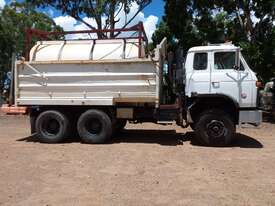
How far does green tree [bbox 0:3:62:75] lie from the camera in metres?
38.7

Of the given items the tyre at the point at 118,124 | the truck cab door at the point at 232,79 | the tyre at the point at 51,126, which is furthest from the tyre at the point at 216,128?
the tyre at the point at 51,126

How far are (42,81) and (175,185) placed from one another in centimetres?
665

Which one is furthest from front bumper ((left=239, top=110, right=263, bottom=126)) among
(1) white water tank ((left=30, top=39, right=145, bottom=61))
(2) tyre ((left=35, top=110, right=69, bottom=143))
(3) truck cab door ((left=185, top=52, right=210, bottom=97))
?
(2) tyre ((left=35, top=110, right=69, bottom=143))

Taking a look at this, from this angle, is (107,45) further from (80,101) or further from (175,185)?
(175,185)

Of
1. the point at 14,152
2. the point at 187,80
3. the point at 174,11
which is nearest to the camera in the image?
the point at 14,152

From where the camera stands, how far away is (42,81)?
1442 centimetres

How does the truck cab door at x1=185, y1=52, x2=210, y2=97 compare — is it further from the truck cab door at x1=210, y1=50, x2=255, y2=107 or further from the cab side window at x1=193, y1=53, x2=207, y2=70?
the truck cab door at x1=210, y1=50, x2=255, y2=107

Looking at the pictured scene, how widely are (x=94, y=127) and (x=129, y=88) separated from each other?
155 cm

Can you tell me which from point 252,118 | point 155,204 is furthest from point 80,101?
point 155,204

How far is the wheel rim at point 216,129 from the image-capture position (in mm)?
13648

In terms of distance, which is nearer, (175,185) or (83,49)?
(175,185)

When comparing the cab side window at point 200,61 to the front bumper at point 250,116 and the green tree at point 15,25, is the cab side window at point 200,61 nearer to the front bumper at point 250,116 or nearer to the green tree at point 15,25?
the front bumper at point 250,116

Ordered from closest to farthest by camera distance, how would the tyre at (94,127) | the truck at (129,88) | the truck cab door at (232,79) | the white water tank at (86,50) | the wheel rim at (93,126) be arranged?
1. the truck cab door at (232,79)
2. the truck at (129,88)
3. the white water tank at (86,50)
4. the tyre at (94,127)
5. the wheel rim at (93,126)

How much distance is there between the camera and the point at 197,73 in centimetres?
1371
